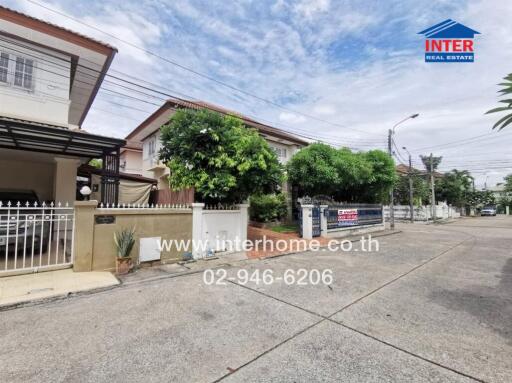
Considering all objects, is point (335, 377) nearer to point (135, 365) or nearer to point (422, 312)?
point (135, 365)

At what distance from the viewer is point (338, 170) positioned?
530 inches

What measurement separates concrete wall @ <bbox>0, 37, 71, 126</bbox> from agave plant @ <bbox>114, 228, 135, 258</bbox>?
5.22 metres

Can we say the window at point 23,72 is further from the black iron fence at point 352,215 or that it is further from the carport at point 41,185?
the black iron fence at point 352,215

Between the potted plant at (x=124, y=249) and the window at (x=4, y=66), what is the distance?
6.50m

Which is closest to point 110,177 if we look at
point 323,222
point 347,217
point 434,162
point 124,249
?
point 124,249

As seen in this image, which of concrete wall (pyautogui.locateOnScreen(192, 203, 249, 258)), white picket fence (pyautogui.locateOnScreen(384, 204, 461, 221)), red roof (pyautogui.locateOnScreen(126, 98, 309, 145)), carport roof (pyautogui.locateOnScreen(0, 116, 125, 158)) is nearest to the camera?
carport roof (pyautogui.locateOnScreen(0, 116, 125, 158))

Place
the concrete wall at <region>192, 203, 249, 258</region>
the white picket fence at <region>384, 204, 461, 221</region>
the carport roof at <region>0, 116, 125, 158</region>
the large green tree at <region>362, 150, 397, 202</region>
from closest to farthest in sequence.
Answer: the carport roof at <region>0, 116, 125, 158</region> → the concrete wall at <region>192, 203, 249, 258</region> → the large green tree at <region>362, 150, 397, 202</region> → the white picket fence at <region>384, 204, 461, 221</region>

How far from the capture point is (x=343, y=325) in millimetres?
3627

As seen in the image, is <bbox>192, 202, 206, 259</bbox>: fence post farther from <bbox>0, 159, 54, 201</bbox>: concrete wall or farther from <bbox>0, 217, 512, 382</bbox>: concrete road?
<bbox>0, 159, 54, 201</bbox>: concrete wall

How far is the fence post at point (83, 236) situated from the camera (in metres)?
5.70

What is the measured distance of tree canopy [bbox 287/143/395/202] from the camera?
1321 cm

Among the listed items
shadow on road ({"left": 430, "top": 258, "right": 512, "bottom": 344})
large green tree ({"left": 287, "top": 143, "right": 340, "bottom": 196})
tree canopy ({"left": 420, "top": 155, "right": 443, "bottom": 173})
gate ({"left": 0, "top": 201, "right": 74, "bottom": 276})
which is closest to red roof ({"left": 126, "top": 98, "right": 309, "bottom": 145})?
large green tree ({"left": 287, "top": 143, "right": 340, "bottom": 196})

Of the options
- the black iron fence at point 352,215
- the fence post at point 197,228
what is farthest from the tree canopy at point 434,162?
the fence post at point 197,228

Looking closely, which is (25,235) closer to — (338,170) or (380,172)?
(338,170)
